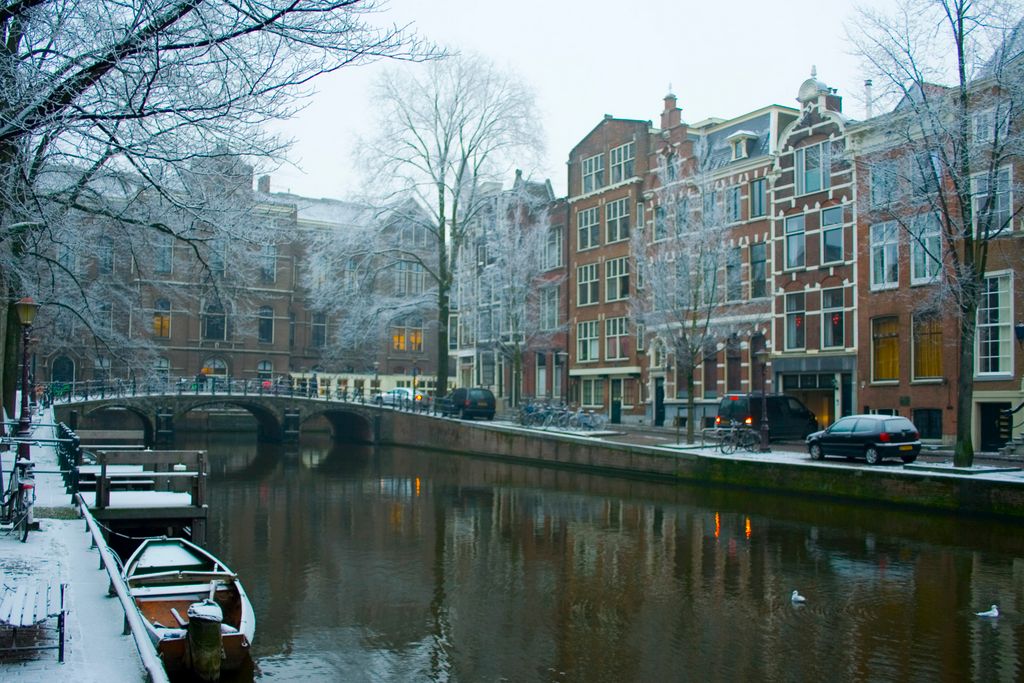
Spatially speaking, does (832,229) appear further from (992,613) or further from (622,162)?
(992,613)

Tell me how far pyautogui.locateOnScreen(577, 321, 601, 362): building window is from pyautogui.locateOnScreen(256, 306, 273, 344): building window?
3075cm

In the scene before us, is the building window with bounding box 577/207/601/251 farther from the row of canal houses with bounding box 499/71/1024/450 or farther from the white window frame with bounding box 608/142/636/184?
the white window frame with bounding box 608/142/636/184

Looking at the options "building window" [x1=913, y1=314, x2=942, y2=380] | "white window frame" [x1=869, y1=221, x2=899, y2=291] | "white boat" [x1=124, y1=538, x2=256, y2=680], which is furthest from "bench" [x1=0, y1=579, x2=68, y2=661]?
"white window frame" [x1=869, y1=221, x2=899, y2=291]

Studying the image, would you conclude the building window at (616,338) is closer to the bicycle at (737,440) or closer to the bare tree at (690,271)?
the bare tree at (690,271)

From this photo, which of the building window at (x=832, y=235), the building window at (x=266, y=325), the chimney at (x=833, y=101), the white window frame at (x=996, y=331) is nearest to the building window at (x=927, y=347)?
the white window frame at (x=996, y=331)

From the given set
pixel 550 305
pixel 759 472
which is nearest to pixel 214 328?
pixel 550 305

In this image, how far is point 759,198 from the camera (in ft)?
129

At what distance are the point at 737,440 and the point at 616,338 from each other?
18385mm

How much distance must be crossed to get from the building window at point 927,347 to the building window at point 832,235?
4.57 meters

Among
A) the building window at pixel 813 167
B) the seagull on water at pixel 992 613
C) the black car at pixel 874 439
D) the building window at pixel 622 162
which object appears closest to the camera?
the seagull on water at pixel 992 613

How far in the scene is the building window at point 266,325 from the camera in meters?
71.8

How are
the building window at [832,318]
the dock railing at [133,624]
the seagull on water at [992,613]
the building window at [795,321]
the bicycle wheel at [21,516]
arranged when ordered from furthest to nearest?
1. the building window at [795,321]
2. the building window at [832,318]
3. the seagull on water at [992,613]
4. the bicycle wheel at [21,516]
5. the dock railing at [133,624]

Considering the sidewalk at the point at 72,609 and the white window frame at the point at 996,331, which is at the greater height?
the white window frame at the point at 996,331

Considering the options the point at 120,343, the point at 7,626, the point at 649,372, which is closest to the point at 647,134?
the point at 649,372
